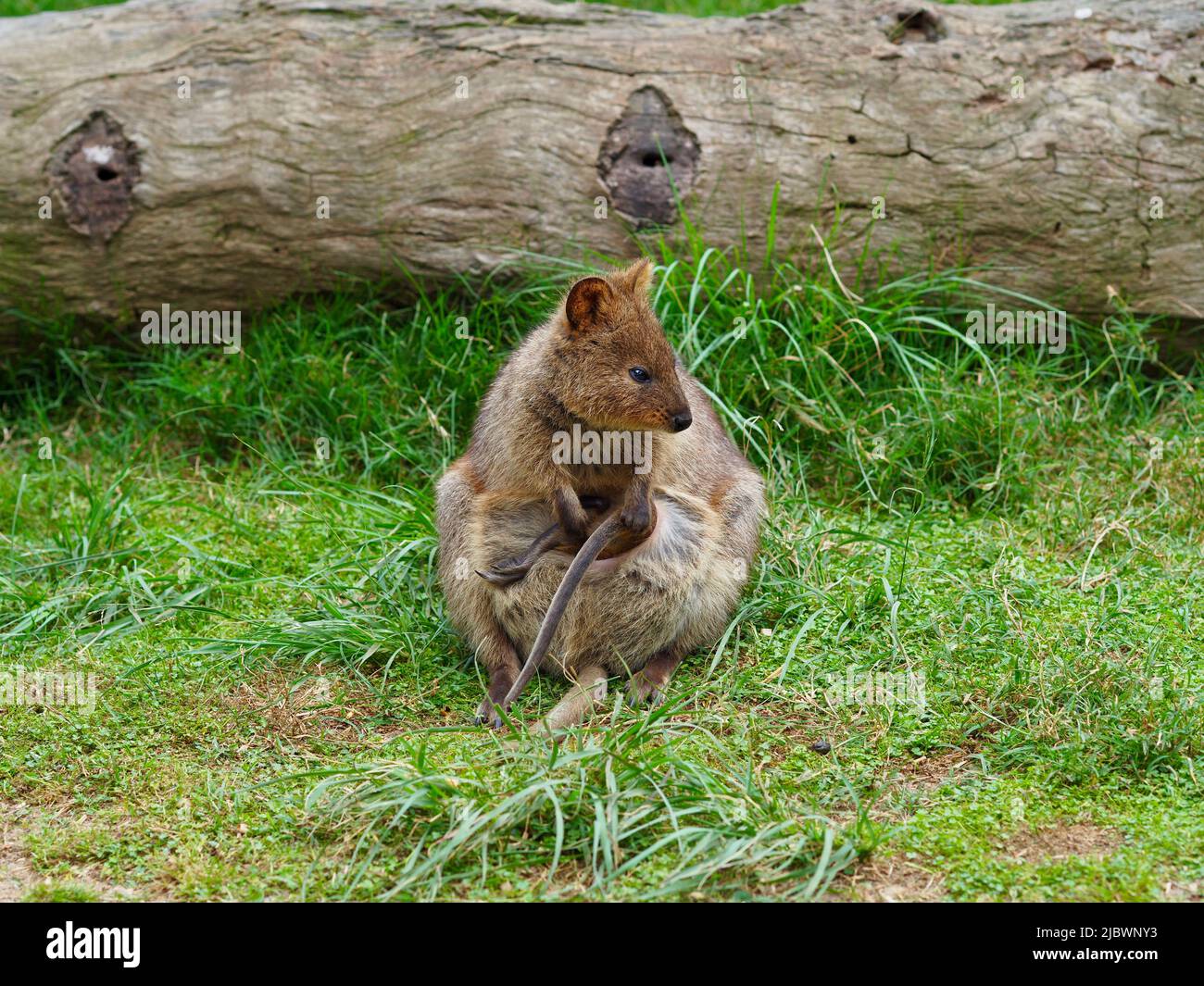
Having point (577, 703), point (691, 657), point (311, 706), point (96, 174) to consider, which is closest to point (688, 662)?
point (691, 657)

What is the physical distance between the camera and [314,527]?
6.18 m

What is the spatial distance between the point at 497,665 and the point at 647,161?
124 inches

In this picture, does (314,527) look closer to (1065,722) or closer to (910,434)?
(910,434)

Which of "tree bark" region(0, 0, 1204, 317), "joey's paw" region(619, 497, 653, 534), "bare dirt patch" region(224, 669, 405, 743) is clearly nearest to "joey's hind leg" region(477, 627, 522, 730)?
"bare dirt patch" region(224, 669, 405, 743)

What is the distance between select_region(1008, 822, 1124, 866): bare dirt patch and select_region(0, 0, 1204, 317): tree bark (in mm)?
3694

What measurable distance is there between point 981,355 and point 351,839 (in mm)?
4067

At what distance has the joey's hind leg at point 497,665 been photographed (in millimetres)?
4816

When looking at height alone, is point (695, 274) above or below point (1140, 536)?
above

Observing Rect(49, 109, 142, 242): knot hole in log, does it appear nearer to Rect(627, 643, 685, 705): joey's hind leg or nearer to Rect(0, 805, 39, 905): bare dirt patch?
Rect(0, 805, 39, 905): bare dirt patch

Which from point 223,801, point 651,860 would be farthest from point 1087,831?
point 223,801

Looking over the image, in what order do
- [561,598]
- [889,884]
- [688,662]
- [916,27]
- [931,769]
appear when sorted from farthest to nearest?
[916,27]
[688,662]
[561,598]
[931,769]
[889,884]

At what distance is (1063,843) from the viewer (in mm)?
3797

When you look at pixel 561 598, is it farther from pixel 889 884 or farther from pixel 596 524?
pixel 889 884

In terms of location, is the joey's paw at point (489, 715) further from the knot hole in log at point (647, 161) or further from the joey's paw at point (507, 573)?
the knot hole in log at point (647, 161)
